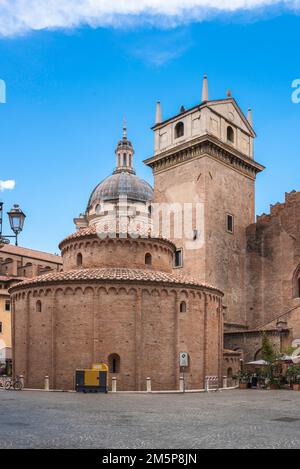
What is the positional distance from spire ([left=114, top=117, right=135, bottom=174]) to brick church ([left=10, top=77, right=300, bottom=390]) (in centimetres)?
1230

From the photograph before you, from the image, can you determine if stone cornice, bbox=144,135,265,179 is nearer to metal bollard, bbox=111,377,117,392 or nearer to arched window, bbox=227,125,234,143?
arched window, bbox=227,125,234,143

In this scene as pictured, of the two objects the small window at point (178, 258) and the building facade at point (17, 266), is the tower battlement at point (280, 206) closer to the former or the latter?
the small window at point (178, 258)

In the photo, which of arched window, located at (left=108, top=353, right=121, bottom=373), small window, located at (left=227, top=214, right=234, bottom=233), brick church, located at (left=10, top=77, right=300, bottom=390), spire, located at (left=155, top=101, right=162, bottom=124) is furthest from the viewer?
spire, located at (left=155, top=101, right=162, bottom=124)

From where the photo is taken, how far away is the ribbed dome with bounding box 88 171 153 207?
64500 millimetres

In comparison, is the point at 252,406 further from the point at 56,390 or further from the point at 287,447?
the point at 56,390

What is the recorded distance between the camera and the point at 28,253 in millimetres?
74688

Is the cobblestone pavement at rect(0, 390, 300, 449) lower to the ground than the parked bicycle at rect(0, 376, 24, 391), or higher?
higher

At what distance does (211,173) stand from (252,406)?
25.1 meters

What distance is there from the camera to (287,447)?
1249 centimetres

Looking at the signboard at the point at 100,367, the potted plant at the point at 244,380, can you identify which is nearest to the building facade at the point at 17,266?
the potted plant at the point at 244,380

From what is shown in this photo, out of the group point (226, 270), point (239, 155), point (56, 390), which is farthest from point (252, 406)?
point (239, 155)

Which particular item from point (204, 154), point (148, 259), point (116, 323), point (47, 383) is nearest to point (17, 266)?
point (204, 154)

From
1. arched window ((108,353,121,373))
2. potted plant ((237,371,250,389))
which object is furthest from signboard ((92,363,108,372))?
potted plant ((237,371,250,389))

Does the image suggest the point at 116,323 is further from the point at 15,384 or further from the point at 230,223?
the point at 230,223
